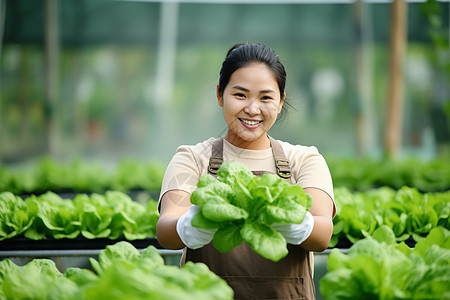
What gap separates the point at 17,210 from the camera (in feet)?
6.84

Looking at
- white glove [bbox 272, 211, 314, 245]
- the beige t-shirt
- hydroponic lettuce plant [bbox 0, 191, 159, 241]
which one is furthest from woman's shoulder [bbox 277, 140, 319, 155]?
hydroponic lettuce plant [bbox 0, 191, 159, 241]

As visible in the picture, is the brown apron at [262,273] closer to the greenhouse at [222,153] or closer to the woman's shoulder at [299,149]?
the greenhouse at [222,153]

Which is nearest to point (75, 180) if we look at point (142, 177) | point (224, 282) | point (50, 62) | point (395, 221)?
point (142, 177)

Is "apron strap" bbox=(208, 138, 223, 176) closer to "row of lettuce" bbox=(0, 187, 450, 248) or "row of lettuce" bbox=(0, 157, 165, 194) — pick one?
"row of lettuce" bbox=(0, 187, 450, 248)

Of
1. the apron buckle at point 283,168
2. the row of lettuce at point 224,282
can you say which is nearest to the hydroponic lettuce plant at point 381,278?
the row of lettuce at point 224,282

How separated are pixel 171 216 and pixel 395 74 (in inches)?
160

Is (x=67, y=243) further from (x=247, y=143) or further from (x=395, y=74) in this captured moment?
(x=395, y=74)

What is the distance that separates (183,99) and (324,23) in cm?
328

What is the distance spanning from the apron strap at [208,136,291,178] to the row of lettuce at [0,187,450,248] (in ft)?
2.11

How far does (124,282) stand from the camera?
2.66 feet

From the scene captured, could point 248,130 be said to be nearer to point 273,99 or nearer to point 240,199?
point 273,99

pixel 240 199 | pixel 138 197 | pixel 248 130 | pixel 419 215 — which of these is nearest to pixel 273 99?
pixel 248 130

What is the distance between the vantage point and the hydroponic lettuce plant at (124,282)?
31.6 inches

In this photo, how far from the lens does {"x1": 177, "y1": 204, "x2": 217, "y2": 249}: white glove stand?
1.15m
